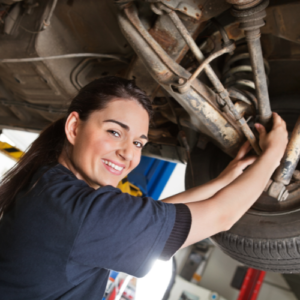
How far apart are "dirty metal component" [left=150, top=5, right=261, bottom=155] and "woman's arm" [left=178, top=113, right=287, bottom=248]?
0.07 metres

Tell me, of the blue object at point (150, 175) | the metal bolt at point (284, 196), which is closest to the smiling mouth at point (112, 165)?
the metal bolt at point (284, 196)

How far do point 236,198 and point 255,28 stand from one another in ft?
1.63

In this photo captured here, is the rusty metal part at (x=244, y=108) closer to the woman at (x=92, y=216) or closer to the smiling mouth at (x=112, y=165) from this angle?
the woman at (x=92, y=216)

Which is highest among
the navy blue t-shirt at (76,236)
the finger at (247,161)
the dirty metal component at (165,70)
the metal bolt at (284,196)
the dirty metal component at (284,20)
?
the dirty metal component at (284,20)

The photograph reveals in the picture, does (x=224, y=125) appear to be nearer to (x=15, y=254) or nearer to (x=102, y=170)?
(x=102, y=170)

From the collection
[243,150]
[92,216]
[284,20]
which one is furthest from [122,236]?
[284,20]

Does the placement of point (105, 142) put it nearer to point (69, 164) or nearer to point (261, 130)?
point (69, 164)

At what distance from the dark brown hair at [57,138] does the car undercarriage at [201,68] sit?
11 centimetres

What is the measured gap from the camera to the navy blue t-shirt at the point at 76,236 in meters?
0.57

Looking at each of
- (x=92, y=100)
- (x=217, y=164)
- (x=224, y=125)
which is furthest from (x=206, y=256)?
(x=92, y=100)

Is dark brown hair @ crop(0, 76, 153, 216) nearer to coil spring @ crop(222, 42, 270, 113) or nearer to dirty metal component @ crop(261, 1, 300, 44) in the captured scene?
coil spring @ crop(222, 42, 270, 113)

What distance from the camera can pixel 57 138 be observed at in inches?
37.7

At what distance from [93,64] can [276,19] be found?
920 mm

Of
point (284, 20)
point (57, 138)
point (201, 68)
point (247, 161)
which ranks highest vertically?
point (284, 20)
